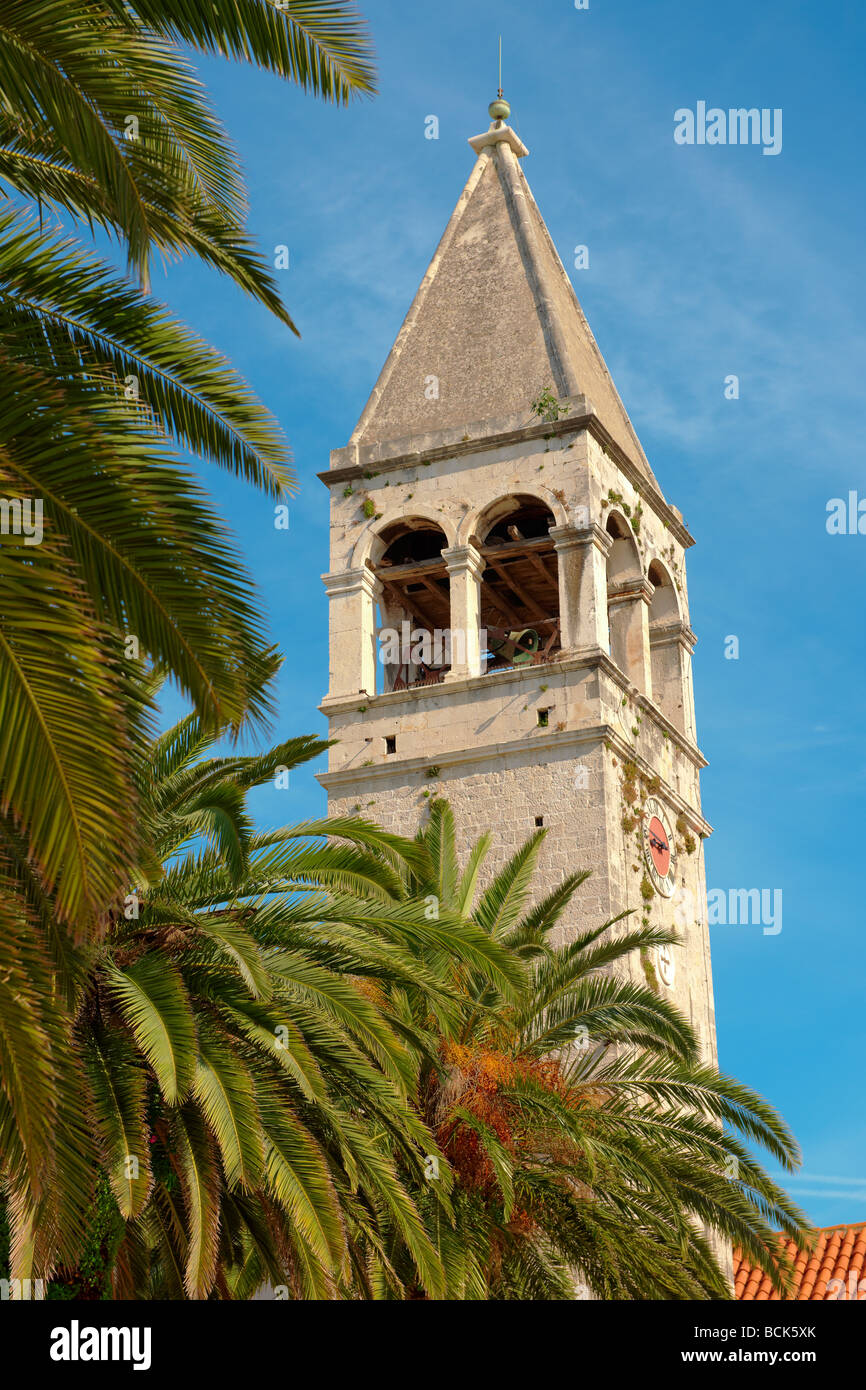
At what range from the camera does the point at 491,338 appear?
30516 mm

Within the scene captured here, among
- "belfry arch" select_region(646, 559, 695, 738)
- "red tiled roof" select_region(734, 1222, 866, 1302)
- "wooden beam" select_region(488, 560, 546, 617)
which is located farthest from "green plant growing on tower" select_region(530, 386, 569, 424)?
"red tiled roof" select_region(734, 1222, 866, 1302)

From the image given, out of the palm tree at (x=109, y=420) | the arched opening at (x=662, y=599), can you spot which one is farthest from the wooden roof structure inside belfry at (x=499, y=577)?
the palm tree at (x=109, y=420)

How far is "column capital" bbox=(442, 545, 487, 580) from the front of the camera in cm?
2858

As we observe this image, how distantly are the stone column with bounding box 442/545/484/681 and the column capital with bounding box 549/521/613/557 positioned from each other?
127 centimetres

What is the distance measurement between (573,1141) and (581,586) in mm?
12876

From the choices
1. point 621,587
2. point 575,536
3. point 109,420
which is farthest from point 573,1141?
point 621,587

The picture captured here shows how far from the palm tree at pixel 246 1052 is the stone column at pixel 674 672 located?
15592 millimetres

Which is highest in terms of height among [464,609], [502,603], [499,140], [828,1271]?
[499,140]

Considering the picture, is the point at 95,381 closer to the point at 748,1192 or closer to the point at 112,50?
the point at 112,50

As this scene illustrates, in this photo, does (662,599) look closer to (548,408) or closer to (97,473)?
(548,408)

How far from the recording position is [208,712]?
9.25 m
